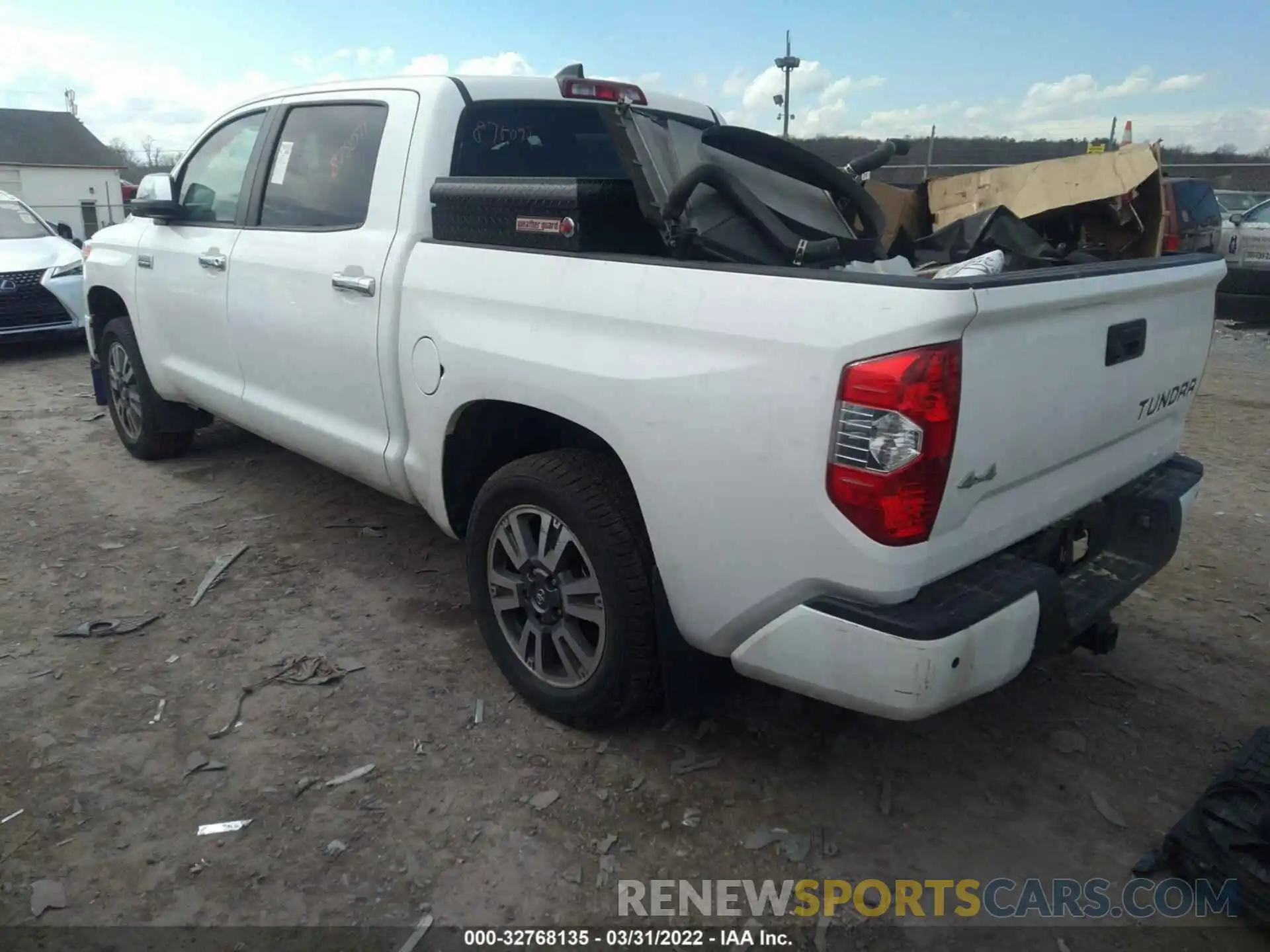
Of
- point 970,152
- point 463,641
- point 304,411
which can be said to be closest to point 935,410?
point 463,641

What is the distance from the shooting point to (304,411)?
12.4ft

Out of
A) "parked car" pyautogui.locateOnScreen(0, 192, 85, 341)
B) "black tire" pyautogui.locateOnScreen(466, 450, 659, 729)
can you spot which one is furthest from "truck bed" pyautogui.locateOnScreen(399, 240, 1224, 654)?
"parked car" pyautogui.locateOnScreen(0, 192, 85, 341)

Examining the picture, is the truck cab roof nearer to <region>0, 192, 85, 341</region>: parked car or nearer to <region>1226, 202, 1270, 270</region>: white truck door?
<region>0, 192, 85, 341</region>: parked car

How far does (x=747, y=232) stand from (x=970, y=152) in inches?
785

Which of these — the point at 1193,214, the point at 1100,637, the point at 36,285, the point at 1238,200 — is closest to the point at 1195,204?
the point at 1193,214

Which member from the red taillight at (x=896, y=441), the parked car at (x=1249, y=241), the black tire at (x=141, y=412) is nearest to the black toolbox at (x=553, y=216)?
the red taillight at (x=896, y=441)

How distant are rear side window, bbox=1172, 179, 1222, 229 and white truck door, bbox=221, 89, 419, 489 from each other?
1060cm

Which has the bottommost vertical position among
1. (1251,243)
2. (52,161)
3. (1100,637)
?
(1100,637)

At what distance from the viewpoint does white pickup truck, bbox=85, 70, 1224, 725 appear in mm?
1995

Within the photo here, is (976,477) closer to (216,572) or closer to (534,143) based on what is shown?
(534,143)

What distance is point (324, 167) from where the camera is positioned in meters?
3.67

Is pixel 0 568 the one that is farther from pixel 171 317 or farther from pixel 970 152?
pixel 970 152

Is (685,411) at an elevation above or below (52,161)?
below

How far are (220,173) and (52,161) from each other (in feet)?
173
